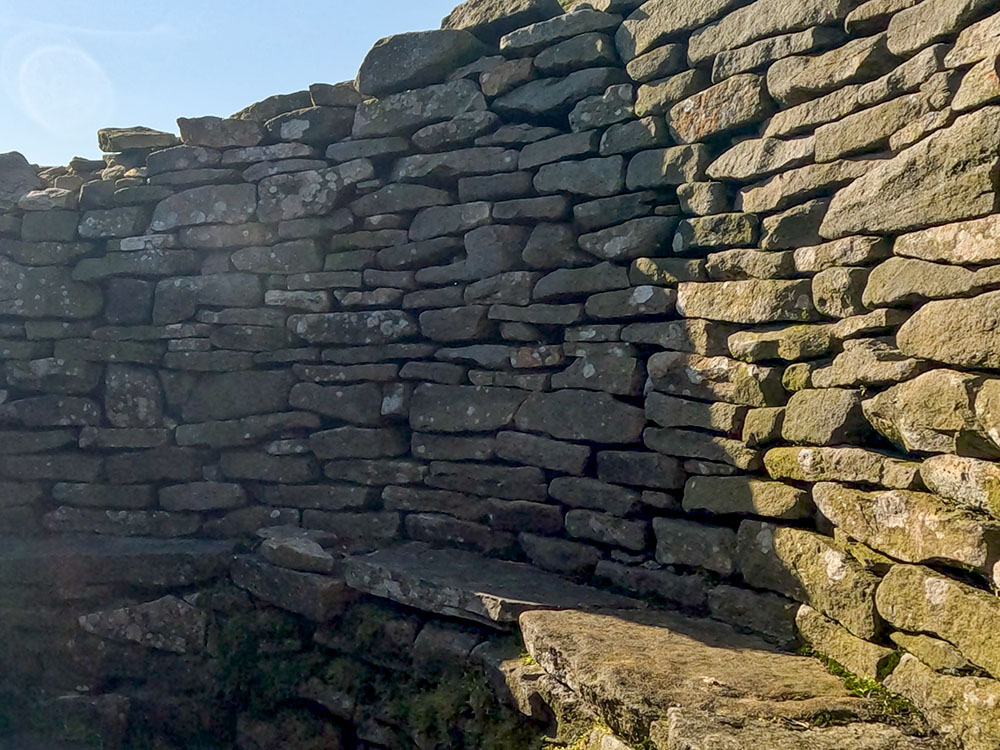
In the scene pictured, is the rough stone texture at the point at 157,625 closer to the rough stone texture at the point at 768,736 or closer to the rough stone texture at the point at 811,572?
the rough stone texture at the point at 811,572

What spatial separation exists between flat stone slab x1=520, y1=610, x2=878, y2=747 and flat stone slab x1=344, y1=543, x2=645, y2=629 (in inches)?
9.0

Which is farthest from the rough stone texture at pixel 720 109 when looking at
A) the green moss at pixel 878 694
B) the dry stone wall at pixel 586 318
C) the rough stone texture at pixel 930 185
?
the green moss at pixel 878 694

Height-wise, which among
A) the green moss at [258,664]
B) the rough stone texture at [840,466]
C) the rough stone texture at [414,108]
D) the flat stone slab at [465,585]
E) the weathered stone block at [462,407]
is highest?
the rough stone texture at [414,108]

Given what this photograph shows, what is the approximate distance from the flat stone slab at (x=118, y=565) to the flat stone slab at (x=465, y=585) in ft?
3.72

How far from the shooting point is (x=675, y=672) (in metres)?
3.94

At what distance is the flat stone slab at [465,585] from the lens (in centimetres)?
489

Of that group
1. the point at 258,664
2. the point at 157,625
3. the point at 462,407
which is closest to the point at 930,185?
the point at 462,407

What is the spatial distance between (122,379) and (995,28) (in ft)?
18.7

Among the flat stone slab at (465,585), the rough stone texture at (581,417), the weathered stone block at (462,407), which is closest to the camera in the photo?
the flat stone slab at (465,585)

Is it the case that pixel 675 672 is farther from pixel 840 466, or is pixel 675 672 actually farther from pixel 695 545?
pixel 840 466

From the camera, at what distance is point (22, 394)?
699 cm

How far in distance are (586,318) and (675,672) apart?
2241 millimetres

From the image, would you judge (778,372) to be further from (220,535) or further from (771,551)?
(220,535)

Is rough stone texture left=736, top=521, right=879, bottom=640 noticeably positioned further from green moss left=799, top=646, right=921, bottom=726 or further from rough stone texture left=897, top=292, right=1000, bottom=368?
rough stone texture left=897, top=292, right=1000, bottom=368
